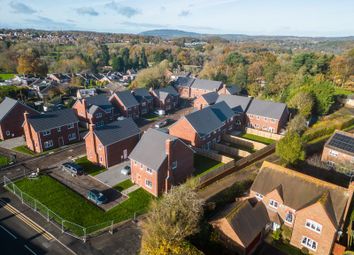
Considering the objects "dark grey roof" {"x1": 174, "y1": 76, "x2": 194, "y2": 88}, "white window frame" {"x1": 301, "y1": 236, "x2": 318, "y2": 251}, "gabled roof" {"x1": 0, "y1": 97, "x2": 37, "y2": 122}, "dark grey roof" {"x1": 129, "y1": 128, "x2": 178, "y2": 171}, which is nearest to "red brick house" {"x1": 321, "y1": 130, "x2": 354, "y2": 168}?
"white window frame" {"x1": 301, "y1": 236, "x2": 318, "y2": 251}

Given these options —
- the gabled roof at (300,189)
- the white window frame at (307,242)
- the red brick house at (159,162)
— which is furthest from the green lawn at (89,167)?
the white window frame at (307,242)

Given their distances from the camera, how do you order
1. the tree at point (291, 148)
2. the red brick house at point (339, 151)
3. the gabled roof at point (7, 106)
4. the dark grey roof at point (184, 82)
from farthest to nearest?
the dark grey roof at point (184, 82)
the gabled roof at point (7, 106)
the red brick house at point (339, 151)
the tree at point (291, 148)

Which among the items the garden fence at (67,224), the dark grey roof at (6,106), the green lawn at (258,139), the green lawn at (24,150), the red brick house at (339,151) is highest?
the dark grey roof at (6,106)

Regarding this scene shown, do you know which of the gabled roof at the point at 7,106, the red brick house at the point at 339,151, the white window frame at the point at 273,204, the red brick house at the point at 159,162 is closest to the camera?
the white window frame at the point at 273,204

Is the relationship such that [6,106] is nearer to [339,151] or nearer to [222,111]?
[222,111]

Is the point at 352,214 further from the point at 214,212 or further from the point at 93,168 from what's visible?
the point at 93,168

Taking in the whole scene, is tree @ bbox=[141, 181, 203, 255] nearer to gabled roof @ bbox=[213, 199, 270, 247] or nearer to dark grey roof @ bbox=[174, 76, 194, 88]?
gabled roof @ bbox=[213, 199, 270, 247]

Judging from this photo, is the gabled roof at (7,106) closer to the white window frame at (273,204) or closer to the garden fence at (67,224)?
the garden fence at (67,224)
